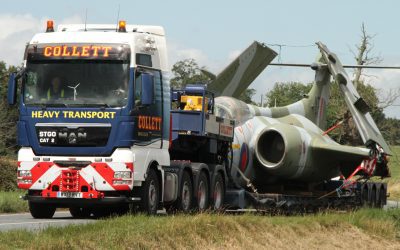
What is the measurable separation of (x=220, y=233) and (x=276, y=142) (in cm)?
1061

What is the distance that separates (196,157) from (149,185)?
3844mm

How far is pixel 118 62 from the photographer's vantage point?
19.3 meters

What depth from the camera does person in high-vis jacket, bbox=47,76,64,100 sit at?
1934cm

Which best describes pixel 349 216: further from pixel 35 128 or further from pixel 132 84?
pixel 35 128

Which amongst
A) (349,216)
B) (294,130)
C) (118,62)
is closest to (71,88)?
(118,62)

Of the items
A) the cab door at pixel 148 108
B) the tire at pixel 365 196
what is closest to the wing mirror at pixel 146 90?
the cab door at pixel 148 108

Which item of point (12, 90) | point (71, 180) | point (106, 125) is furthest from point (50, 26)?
point (71, 180)

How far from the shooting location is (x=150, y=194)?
20.1 metres

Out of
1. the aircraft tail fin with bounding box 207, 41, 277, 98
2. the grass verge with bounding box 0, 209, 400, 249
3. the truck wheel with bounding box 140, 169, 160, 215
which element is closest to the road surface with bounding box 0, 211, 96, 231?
the truck wheel with bounding box 140, 169, 160, 215

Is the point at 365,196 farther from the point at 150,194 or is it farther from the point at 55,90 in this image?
the point at 55,90

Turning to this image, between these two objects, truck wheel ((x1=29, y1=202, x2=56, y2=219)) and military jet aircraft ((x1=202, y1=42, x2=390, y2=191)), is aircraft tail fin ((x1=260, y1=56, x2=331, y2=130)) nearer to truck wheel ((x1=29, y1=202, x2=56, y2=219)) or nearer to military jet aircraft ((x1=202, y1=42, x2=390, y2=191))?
military jet aircraft ((x1=202, y1=42, x2=390, y2=191))

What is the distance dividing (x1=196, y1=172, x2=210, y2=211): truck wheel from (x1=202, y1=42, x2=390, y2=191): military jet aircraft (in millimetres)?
2340

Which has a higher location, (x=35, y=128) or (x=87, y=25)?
(x=87, y=25)

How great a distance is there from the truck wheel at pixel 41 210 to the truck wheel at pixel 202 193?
3.41 meters
